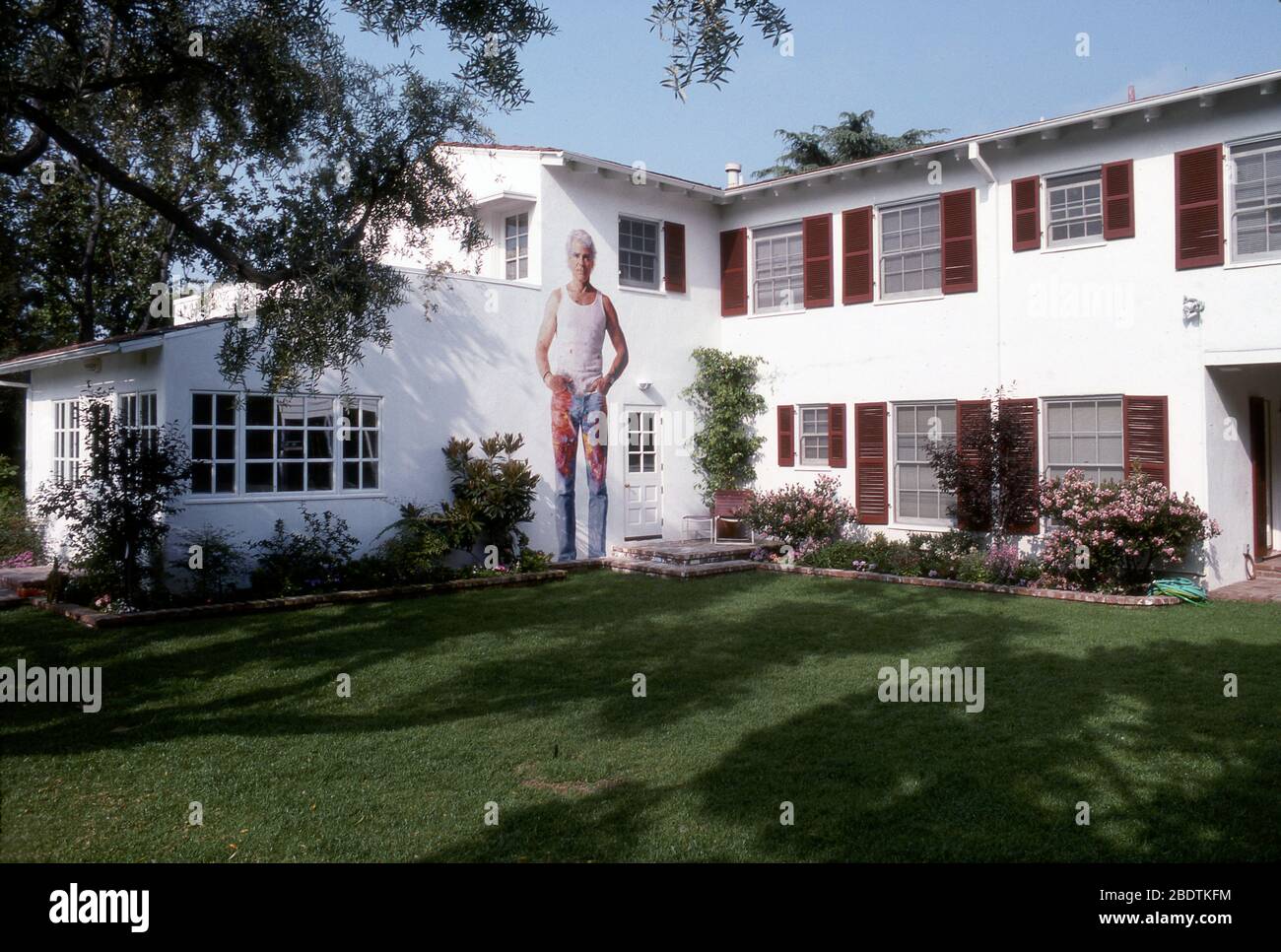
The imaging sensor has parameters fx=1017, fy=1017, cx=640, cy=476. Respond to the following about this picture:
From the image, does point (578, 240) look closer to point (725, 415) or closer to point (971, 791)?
point (725, 415)

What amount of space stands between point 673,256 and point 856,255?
10.7 ft

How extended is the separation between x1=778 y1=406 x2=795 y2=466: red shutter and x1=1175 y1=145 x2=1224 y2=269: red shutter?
648 cm

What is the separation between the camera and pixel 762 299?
1845cm

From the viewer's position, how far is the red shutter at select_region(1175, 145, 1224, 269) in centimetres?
1308

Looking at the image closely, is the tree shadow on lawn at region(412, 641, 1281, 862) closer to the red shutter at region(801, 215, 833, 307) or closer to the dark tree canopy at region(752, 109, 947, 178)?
the red shutter at region(801, 215, 833, 307)

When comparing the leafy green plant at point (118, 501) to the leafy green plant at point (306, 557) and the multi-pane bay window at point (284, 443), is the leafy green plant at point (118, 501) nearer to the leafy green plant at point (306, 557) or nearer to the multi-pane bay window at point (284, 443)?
the multi-pane bay window at point (284, 443)

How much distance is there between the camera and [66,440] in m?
15.2

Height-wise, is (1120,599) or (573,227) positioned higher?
(573,227)

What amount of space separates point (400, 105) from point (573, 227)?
8887mm

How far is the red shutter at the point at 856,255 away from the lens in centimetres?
1662

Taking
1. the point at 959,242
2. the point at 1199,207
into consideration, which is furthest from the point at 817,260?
the point at 1199,207

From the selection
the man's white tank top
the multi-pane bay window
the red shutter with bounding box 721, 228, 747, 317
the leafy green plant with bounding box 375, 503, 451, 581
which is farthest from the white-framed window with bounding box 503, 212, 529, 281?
the leafy green plant with bounding box 375, 503, 451, 581
